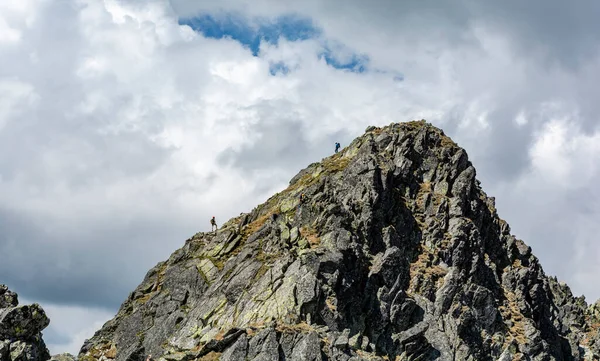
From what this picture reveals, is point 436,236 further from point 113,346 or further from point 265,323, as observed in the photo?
point 113,346

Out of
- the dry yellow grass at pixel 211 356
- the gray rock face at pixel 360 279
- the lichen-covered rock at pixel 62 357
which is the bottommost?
the lichen-covered rock at pixel 62 357

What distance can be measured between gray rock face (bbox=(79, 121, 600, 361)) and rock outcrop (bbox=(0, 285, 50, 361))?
1481cm

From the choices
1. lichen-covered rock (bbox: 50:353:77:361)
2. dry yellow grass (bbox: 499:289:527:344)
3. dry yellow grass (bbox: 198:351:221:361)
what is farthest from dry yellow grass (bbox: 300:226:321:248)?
lichen-covered rock (bbox: 50:353:77:361)

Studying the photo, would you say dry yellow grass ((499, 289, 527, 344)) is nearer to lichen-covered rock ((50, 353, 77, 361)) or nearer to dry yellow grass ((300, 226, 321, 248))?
dry yellow grass ((300, 226, 321, 248))

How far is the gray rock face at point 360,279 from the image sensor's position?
64562mm

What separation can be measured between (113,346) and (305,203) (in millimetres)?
24365

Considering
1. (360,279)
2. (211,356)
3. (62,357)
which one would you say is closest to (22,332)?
(62,357)

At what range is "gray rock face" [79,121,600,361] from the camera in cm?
6456

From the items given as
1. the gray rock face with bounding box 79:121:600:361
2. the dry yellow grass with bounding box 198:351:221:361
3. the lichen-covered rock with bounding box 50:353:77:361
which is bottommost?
the lichen-covered rock with bounding box 50:353:77:361

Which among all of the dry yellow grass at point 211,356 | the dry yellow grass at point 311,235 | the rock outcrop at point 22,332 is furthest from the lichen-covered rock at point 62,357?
the dry yellow grass at point 311,235

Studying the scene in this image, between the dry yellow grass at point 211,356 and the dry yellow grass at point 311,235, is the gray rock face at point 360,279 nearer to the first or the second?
the dry yellow grass at point 211,356

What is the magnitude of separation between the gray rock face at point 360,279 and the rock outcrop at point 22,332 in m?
14.8

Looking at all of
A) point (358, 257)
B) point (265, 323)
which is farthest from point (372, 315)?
point (265, 323)

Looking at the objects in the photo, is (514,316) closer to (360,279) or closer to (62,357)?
(360,279)
